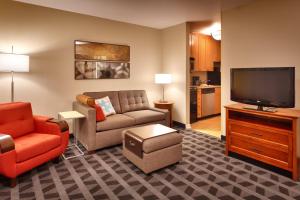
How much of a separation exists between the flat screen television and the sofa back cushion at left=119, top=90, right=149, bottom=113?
6.65ft

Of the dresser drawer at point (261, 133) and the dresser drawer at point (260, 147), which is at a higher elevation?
the dresser drawer at point (261, 133)

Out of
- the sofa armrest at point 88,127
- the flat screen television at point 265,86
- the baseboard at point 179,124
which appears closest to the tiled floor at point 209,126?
the baseboard at point 179,124

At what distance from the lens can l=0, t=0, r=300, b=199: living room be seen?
7.47 feet

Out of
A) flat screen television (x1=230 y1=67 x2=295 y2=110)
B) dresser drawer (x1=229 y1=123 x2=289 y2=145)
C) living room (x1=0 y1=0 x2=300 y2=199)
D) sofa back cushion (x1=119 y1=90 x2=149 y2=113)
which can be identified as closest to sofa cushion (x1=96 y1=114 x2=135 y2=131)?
living room (x1=0 y1=0 x2=300 y2=199)

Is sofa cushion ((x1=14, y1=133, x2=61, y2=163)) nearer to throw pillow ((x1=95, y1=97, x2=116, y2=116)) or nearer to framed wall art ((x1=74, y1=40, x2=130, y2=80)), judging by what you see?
throw pillow ((x1=95, y1=97, x2=116, y2=116))

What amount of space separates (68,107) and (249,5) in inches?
146

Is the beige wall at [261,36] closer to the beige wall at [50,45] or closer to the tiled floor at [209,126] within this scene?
the tiled floor at [209,126]

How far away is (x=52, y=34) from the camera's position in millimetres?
3682

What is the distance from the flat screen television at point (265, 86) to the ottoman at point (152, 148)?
1213 mm

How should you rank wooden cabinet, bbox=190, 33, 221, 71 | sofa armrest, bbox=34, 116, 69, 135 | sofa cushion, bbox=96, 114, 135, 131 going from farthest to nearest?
wooden cabinet, bbox=190, 33, 221, 71 → sofa cushion, bbox=96, 114, 135, 131 → sofa armrest, bbox=34, 116, 69, 135

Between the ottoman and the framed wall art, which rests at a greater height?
the framed wall art

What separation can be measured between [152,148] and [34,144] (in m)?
1.43

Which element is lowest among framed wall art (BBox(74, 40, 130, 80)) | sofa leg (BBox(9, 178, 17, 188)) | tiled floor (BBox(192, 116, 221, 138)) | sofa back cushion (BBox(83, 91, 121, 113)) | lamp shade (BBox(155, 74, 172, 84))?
sofa leg (BBox(9, 178, 17, 188))

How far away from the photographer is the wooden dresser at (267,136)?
2424mm
